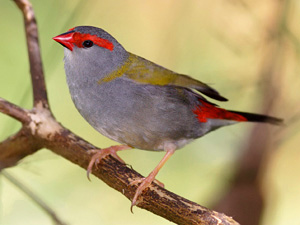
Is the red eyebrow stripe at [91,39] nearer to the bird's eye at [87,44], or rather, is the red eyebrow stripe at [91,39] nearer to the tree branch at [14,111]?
the bird's eye at [87,44]

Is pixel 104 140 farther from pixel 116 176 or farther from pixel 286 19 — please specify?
pixel 286 19

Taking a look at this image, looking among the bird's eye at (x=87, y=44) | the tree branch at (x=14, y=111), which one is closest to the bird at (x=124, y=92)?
the bird's eye at (x=87, y=44)

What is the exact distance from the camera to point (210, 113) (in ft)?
8.25

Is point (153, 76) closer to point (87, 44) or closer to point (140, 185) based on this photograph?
point (87, 44)

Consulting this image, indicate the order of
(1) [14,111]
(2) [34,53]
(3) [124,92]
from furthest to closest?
(2) [34,53]
(1) [14,111]
(3) [124,92]

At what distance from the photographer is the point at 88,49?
222 cm

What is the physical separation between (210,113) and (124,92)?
0.54 meters

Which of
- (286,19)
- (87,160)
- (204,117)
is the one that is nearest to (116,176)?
(87,160)

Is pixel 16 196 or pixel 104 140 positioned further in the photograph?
pixel 104 140

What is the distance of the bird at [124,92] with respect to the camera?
87.2 inches

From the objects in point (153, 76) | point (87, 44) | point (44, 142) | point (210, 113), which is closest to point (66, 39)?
point (87, 44)

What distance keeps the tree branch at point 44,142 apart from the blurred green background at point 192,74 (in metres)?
0.55

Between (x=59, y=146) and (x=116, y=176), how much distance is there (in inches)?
15.1

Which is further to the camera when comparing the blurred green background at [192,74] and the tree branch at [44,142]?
the blurred green background at [192,74]
